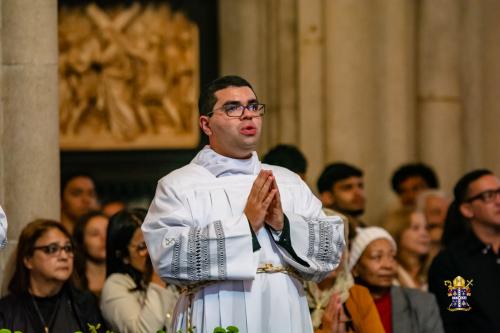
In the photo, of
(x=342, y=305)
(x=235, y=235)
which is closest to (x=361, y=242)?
(x=342, y=305)

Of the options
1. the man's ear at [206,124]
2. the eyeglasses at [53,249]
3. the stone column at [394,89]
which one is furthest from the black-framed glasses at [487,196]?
the stone column at [394,89]

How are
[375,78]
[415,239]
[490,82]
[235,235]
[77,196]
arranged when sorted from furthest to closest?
[490,82] < [375,78] < [77,196] < [415,239] < [235,235]

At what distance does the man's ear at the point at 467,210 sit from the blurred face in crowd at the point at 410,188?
A: 8.46 feet

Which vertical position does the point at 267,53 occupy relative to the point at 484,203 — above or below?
above

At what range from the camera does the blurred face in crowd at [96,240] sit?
11.3 m

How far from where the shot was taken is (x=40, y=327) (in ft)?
31.9

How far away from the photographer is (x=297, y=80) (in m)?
14.5

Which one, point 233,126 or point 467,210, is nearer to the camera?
point 233,126

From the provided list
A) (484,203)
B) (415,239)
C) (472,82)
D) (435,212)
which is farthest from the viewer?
(472,82)

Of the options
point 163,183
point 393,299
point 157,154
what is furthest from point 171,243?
point 157,154

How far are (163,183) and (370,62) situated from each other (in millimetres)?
5394

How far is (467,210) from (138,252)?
2.12 meters

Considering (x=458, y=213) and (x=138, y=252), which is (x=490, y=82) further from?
(x=138, y=252)

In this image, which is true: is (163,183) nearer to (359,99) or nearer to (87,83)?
(359,99)
